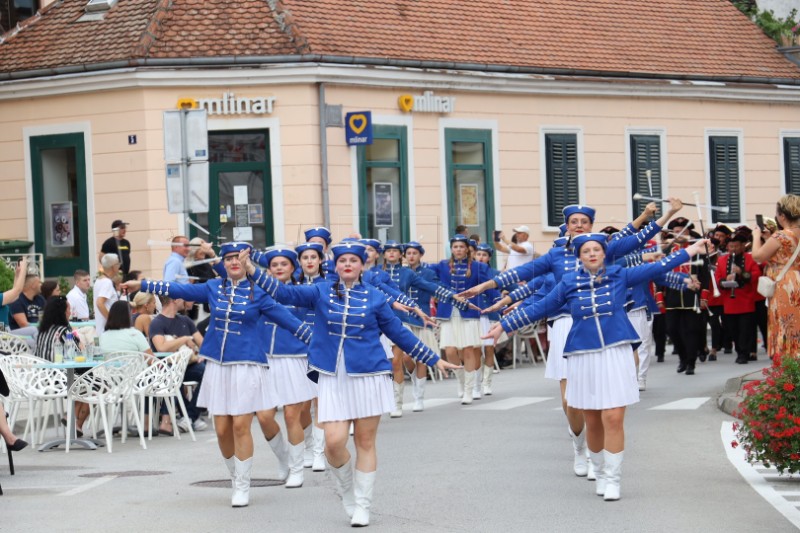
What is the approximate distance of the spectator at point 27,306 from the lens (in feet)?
67.5

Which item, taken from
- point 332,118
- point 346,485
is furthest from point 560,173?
point 346,485

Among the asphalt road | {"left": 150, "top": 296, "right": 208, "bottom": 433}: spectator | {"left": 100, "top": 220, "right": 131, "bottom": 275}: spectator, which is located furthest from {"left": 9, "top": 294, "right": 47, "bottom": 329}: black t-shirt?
the asphalt road

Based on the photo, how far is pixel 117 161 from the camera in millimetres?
27484

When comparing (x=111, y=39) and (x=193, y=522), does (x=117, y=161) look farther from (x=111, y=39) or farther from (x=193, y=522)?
(x=193, y=522)

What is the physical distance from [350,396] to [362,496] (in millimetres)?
730

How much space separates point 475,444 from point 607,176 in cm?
1740

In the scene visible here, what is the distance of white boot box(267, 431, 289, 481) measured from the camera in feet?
43.3

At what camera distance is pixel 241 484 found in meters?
12.1

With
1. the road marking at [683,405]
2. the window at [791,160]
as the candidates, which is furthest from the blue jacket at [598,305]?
the window at [791,160]

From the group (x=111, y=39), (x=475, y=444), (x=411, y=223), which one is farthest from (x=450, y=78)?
(x=475, y=444)

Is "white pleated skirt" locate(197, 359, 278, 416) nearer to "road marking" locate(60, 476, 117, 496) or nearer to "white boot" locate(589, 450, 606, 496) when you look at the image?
"road marking" locate(60, 476, 117, 496)

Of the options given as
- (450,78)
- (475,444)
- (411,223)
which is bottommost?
(475,444)

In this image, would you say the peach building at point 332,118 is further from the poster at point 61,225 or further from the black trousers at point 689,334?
the black trousers at point 689,334

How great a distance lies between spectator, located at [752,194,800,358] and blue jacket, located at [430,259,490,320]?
6401mm
